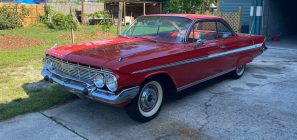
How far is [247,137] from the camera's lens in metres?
4.22

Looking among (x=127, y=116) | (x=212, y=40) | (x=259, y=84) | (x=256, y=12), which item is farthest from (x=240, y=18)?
(x=127, y=116)

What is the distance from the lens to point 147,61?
14.4 ft

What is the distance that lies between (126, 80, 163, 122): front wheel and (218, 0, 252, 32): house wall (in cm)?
1084

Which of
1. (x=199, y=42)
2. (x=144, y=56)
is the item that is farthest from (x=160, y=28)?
(x=144, y=56)

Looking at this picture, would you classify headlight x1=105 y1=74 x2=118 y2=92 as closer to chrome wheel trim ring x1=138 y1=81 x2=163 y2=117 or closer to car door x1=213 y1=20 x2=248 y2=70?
chrome wheel trim ring x1=138 y1=81 x2=163 y2=117

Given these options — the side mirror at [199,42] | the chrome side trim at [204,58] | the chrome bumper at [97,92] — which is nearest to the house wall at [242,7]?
the chrome side trim at [204,58]

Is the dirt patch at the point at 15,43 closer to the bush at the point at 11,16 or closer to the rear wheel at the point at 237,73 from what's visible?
the bush at the point at 11,16

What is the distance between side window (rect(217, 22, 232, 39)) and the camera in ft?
20.7

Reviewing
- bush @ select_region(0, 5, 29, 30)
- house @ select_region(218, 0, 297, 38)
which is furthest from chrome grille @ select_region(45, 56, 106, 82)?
bush @ select_region(0, 5, 29, 30)

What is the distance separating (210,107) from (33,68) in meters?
4.67

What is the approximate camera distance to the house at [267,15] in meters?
13.5

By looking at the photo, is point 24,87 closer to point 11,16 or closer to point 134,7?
point 11,16

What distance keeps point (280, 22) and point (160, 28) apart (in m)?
12.2

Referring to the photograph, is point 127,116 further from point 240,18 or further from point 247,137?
point 240,18
